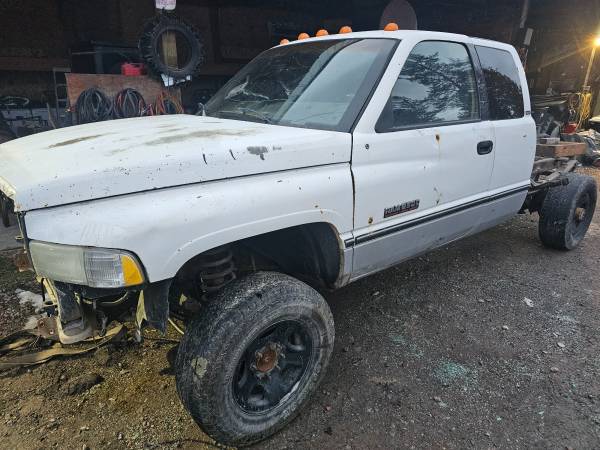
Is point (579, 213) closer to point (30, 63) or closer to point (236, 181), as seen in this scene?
point (236, 181)

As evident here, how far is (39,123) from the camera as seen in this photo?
8391 mm

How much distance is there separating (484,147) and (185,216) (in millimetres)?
2272

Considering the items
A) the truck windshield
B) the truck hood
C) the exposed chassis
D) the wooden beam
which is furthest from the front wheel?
the wooden beam

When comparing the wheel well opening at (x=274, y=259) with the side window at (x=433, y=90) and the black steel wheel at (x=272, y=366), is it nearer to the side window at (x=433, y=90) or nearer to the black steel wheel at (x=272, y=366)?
the black steel wheel at (x=272, y=366)

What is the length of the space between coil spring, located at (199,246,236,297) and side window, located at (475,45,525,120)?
2.27m

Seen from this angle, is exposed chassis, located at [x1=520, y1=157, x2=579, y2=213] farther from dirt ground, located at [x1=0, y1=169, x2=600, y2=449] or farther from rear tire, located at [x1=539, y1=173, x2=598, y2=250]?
dirt ground, located at [x1=0, y1=169, x2=600, y2=449]

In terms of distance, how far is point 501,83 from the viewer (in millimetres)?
3340

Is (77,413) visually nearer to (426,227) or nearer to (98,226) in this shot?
(98,226)

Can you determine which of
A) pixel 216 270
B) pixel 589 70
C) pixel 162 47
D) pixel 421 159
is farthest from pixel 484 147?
pixel 589 70

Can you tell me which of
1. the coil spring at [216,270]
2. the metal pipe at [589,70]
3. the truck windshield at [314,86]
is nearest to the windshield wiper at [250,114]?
the truck windshield at [314,86]

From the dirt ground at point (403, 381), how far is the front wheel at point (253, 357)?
Result: 0.62 feet

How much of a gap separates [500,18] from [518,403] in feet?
32.3

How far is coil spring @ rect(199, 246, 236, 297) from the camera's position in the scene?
2068 mm

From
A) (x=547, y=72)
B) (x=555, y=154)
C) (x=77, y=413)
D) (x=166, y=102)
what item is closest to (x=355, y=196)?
(x=77, y=413)
